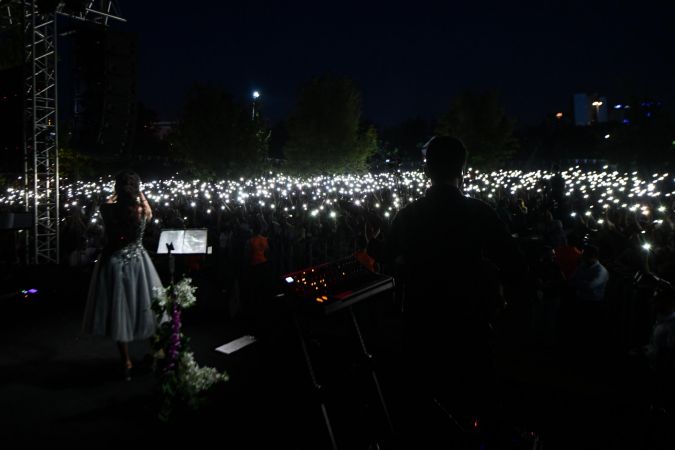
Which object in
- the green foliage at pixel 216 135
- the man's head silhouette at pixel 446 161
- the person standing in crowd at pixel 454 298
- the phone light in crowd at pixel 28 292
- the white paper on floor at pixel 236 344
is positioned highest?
the green foliage at pixel 216 135

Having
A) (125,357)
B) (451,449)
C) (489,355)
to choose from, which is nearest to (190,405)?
(125,357)

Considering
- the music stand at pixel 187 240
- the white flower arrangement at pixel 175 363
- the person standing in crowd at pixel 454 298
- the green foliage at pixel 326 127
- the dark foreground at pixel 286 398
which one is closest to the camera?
the person standing in crowd at pixel 454 298

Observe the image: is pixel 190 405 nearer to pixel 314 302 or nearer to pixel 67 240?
pixel 314 302

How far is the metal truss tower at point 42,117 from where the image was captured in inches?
412

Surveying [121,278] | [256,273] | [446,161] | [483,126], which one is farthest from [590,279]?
[483,126]

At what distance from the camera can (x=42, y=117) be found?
428 inches

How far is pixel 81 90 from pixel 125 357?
947cm

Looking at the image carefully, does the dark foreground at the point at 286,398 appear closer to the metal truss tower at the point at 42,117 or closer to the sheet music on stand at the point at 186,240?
the sheet music on stand at the point at 186,240

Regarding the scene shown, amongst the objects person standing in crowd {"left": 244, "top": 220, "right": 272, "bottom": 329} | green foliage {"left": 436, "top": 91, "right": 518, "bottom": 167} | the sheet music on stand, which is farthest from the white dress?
green foliage {"left": 436, "top": 91, "right": 518, "bottom": 167}

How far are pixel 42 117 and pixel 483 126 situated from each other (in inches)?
1524

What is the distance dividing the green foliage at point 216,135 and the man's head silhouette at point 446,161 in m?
33.1

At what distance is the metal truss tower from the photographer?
1046 centimetres

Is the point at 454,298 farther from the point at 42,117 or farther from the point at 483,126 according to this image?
the point at 483,126

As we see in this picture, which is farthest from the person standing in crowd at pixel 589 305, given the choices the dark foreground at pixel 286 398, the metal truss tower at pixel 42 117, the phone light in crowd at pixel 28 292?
the metal truss tower at pixel 42 117
